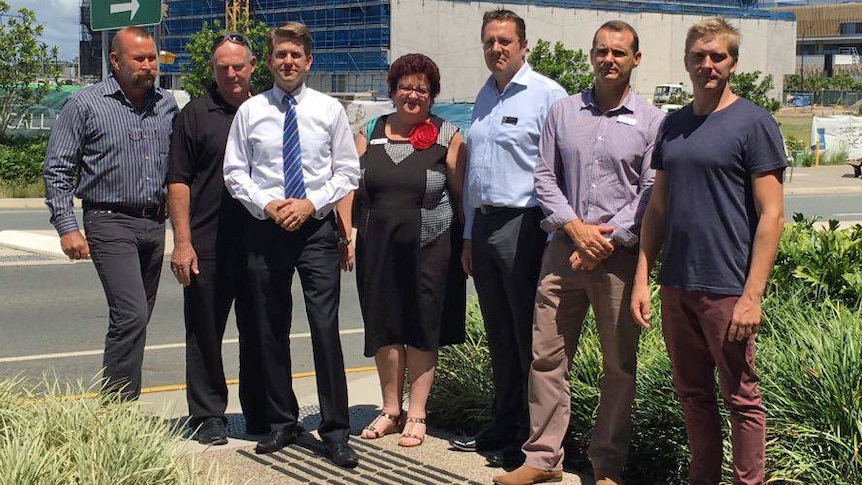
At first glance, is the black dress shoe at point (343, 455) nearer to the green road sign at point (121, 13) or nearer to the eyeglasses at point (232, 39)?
the eyeglasses at point (232, 39)

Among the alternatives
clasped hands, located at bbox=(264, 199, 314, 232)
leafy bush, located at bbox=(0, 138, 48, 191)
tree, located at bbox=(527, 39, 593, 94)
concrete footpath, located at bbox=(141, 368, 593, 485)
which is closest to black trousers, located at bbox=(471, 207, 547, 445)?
concrete footpath, located at bbox=(141, 368, 593, 485)

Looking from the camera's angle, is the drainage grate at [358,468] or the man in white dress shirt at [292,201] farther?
the man in white dress shirt at [292,201]

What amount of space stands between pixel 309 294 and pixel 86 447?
1.65 meters

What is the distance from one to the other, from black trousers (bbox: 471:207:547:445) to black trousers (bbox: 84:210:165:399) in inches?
67.9

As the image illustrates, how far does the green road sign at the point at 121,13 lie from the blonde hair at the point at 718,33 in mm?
9032

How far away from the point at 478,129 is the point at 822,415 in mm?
2131

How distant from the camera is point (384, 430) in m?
6.01

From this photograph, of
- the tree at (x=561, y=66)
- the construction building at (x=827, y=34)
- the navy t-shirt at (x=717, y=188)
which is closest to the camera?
the navy t-shirt at (x=717, y=188)

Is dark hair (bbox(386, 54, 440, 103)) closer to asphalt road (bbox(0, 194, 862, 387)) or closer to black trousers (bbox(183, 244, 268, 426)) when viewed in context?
black trousers (bbox(183, 244, 268, 426))

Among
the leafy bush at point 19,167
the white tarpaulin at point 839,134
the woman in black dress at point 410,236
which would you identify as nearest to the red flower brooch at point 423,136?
the woman in black dress at point 410,236

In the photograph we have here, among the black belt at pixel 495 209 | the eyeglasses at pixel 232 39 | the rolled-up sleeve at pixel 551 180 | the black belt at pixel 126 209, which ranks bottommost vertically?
the black belt at pixel 126 209

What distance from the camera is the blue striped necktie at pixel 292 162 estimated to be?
219 inches

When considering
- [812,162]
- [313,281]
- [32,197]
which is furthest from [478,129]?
[812,162]

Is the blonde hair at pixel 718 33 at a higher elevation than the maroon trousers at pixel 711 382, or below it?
higher
